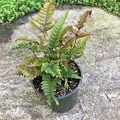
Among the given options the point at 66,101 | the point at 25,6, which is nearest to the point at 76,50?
the point at 66,101

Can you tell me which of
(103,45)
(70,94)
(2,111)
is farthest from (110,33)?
(2,111)

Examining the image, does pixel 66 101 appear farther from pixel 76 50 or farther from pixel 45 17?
pixel 45 17

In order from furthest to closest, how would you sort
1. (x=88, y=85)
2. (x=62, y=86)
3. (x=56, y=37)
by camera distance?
1. (x=88, y=85)
2. (x=62, y=86)
3. (x=56, y=37)

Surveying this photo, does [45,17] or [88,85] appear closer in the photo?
[45,17]

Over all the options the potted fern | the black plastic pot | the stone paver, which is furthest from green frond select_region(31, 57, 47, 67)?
the stone paver

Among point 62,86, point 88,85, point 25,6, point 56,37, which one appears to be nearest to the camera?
point 56,37

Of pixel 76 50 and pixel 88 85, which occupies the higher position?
pixel 76 50

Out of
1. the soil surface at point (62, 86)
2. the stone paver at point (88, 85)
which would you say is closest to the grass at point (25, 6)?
the stone paver at point (88, 85)
